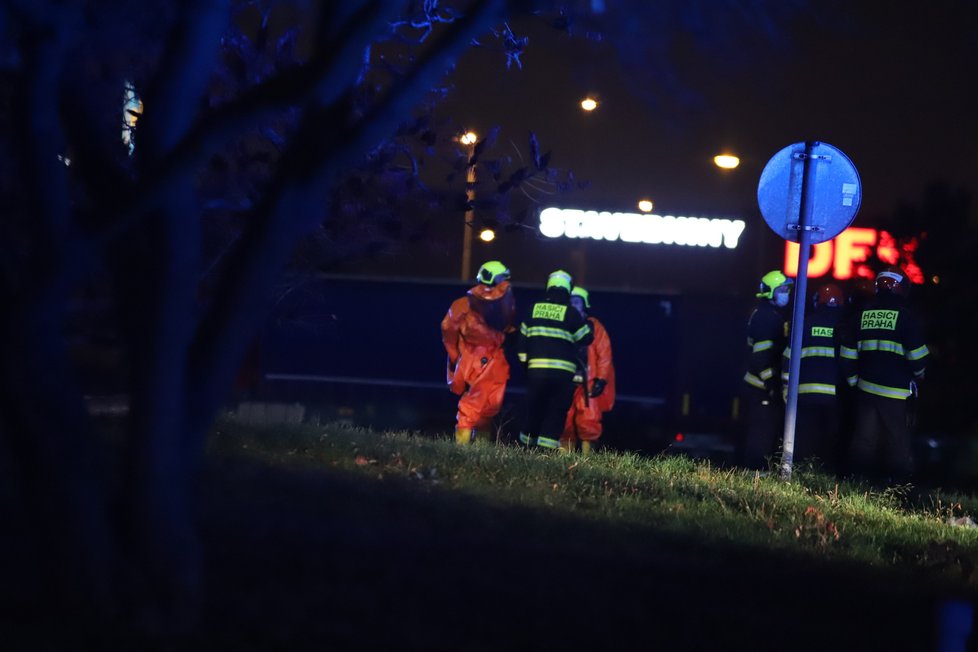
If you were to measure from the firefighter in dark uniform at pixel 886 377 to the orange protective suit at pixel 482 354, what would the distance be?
12.5 feet

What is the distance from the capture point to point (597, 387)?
13.6m

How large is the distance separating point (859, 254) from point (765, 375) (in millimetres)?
8923

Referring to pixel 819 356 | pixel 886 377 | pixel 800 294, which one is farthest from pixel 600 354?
pixel 800 294

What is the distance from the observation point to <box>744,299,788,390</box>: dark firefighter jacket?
11.5m

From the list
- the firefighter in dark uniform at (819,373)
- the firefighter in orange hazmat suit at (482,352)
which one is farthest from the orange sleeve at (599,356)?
the firefighter in dark uniform at (819,373)

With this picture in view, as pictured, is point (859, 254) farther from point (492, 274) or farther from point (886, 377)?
point (886, 377)

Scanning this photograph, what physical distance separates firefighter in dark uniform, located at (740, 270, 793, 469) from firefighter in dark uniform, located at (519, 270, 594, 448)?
5.64 ft

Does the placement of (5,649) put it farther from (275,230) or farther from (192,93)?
(192,93)

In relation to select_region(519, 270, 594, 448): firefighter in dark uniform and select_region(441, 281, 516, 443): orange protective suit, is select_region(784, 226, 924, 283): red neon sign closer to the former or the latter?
select_region(441, 281, 516, 443): orange protective suit

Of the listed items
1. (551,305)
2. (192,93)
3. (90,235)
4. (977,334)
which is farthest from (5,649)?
(977,334)

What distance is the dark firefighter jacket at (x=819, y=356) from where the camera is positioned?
36.1ft

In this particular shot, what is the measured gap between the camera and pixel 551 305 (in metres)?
12.5

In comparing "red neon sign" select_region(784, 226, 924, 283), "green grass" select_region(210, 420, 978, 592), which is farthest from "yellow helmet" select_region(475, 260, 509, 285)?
"red neon sign" select_region(784, 226, 924, 283)

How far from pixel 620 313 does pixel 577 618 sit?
1151 cm
